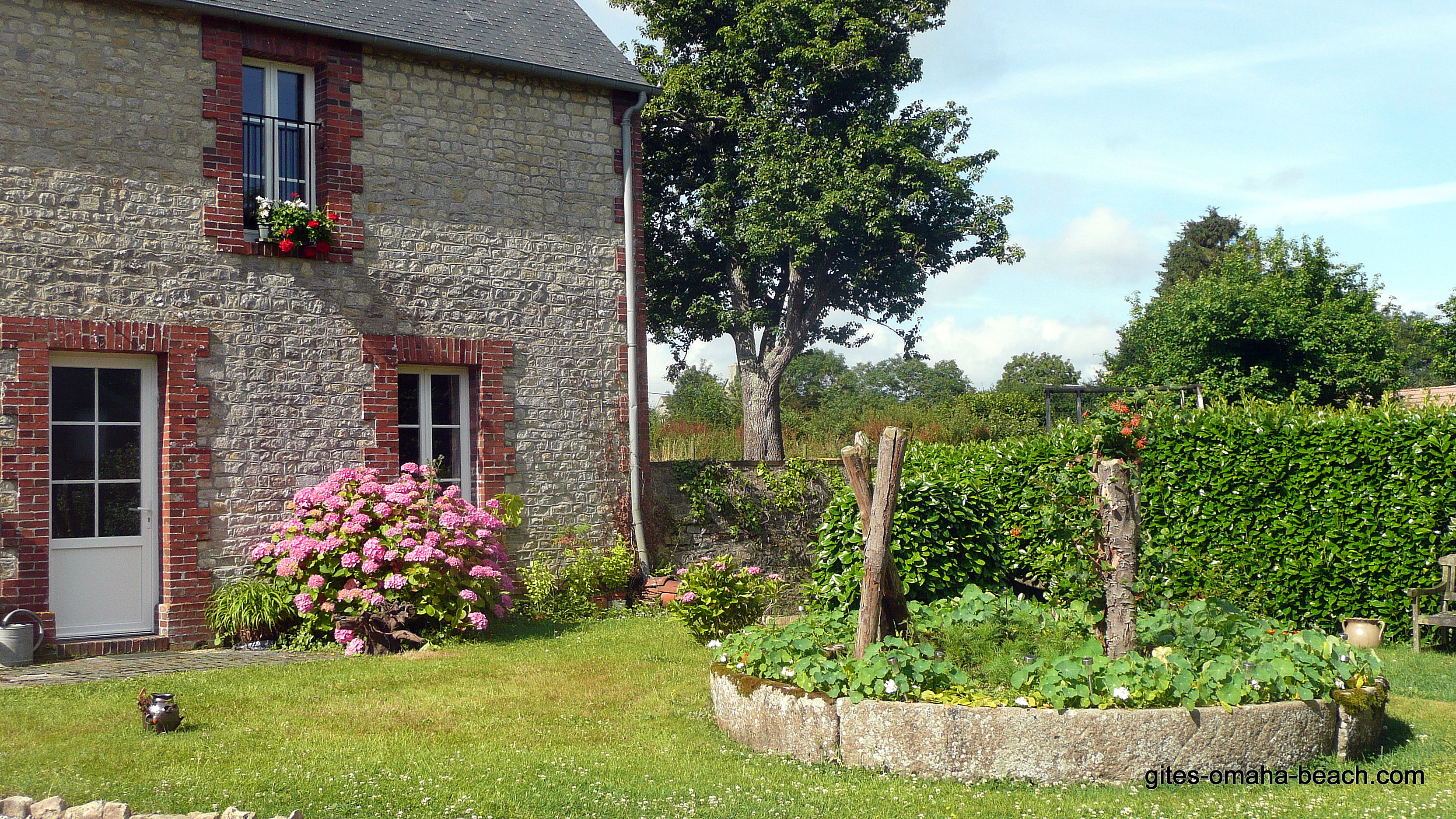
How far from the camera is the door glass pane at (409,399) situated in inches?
406

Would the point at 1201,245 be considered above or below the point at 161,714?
above

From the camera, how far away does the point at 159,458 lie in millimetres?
8977

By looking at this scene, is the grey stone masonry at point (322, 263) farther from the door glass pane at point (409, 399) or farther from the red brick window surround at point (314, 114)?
the door glass pane at point (409, 399)

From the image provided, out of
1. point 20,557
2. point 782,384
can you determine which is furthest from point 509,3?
point 782,384

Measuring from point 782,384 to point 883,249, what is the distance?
17750 mm

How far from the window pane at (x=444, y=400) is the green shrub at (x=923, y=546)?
424 cm

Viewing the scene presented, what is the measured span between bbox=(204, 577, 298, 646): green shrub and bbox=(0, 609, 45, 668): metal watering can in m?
1.23

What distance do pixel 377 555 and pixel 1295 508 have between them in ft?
23.9

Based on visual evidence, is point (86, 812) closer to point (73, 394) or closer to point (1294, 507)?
point (73, 394)

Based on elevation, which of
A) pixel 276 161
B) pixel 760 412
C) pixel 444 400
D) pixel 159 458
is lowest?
pixel 159 458

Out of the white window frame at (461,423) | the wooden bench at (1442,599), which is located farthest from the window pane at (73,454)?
the wooden bench at (1442,599)

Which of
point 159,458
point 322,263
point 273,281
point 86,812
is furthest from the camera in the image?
point 322,263

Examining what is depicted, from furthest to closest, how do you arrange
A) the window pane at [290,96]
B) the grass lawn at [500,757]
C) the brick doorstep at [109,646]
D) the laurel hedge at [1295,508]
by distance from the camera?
1. the window pane at [290,96]
2. the laurel hedge at [1295,508]
3. the brick doorstep at [109,646]
4. the grass lawn at [500,757]

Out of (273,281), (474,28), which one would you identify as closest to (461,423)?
(273,281)
